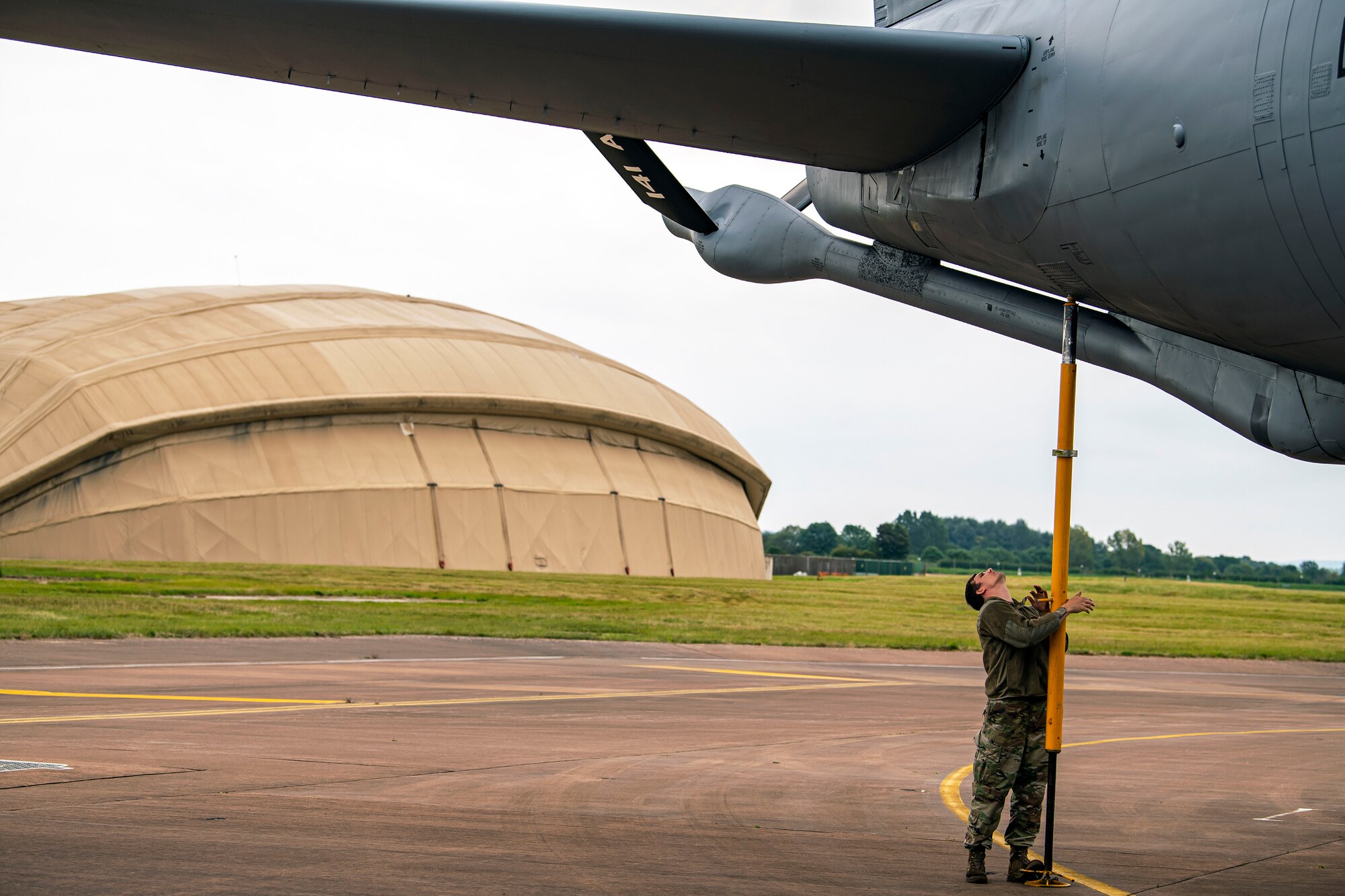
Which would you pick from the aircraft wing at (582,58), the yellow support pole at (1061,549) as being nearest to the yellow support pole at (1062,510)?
the yellow support pole at (1061,549)

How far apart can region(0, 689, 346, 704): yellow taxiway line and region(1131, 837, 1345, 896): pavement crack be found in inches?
409

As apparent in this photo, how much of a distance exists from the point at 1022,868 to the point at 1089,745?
23.2 ft

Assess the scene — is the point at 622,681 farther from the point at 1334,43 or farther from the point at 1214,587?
the point at 1214,587

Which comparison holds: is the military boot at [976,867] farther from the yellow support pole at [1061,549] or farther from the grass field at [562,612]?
the grass field at [562,612]

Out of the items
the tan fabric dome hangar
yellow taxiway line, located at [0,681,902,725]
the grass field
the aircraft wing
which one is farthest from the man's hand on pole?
the tan fabric dome hangar

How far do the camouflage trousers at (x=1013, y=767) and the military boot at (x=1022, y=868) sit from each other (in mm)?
51

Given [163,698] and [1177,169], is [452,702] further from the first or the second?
[1177,169]

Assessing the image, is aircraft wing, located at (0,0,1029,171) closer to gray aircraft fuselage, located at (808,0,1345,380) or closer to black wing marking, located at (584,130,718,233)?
gray aircraft fuselage, located at (808,0,1345,380)

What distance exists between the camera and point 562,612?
3456 centimetres

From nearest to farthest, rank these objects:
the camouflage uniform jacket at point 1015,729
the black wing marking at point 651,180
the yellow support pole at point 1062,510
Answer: the yellow support pole at point 1062,510 < the camouflage uniform jacket at point 1015,729 < the black wing marking at point 651,180

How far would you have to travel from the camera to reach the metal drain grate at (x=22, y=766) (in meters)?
9.38

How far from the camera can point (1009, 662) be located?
750cm

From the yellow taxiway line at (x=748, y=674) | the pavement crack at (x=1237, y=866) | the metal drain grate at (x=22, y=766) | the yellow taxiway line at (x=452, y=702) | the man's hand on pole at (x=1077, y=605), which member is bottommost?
the yellow taxiway line at (x=748, y=674)

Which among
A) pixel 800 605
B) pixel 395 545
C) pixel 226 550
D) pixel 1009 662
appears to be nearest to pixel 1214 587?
pixel 800 605
